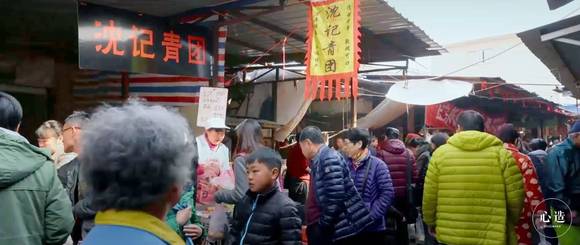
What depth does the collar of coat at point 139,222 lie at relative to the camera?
4.98 ft

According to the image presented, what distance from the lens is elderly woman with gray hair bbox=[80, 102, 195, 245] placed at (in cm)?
153

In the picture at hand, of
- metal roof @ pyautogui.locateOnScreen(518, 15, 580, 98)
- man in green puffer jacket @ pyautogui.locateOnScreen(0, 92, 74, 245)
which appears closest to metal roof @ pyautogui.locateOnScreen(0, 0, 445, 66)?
metal roof @ pyautogui.locateOnScreen(518, 15, 580, 98)

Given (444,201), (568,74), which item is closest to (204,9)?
(444,201)

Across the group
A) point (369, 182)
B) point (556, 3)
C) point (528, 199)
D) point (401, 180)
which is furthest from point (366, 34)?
point (528, 199)

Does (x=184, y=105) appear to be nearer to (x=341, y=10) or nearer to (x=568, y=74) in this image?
(x=341, y=10)

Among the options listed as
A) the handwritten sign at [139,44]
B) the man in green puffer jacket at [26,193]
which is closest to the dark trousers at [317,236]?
the man in green puffer jacket at [26,193]

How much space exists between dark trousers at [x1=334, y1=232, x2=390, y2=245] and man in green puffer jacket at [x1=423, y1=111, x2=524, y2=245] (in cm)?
100

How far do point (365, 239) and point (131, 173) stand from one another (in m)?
4.01

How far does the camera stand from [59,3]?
6414 mm

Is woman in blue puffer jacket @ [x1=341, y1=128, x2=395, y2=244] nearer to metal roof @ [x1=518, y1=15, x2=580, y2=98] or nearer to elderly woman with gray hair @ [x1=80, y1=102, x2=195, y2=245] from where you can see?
metal roof @ [x1=518, y1=15, x2=580, y2=98]

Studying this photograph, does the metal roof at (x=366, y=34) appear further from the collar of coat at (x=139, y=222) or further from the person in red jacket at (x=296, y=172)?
the collar of coat at (x=139, y=222)

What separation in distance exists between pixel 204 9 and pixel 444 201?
407 cm

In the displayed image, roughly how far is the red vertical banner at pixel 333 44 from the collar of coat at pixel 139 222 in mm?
4196

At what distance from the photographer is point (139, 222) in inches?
60.1
